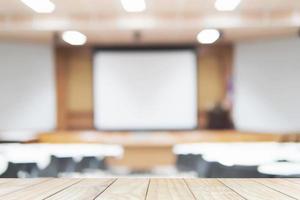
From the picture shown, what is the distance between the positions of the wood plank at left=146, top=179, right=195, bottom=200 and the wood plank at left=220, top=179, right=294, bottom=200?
0.20 metres

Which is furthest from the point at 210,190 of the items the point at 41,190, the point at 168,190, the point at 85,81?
the point at 85,81

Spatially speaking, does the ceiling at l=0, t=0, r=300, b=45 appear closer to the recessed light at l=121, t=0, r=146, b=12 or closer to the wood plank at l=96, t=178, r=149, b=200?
the recessed light at l=121, t=0, r=146, b=12

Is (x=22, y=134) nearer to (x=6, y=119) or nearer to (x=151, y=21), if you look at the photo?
(x=6, y=119)

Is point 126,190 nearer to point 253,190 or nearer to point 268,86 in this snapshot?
point 253,190

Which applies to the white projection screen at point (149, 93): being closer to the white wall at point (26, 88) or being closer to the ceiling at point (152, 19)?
the white wall at point (26, 88)

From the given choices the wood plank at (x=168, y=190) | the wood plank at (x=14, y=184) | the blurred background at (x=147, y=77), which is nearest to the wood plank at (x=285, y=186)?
the wood plank at (x=168, y=190)

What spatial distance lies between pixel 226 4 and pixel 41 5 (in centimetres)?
301

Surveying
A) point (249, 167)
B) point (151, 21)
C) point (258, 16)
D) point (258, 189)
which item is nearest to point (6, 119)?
point (151, 21)

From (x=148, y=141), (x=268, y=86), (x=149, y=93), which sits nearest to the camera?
(x=148, y=141)

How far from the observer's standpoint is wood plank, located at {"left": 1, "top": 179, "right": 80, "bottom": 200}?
1.47 meters

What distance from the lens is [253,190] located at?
1.56 m

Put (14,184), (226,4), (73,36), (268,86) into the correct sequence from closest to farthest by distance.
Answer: (14,184) → (226,4) → (73,36) → (268,86)

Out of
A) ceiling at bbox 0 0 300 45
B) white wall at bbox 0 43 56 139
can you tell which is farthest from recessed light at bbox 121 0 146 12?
white wall at bbox 0 43 56 139

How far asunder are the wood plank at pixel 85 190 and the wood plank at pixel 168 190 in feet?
0.68
